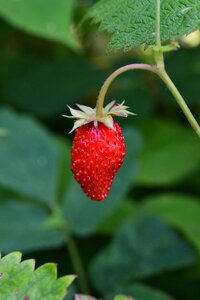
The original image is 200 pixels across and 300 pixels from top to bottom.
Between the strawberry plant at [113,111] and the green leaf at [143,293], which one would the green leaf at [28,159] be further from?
the strawberry plant at [113,111]

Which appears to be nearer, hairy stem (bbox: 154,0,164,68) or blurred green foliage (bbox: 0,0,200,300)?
hairy stem (bbox: 154,0,164,68)

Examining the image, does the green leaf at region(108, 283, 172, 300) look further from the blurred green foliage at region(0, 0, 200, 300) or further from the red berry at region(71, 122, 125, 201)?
the red berry at region(71, 122, 125, 201)

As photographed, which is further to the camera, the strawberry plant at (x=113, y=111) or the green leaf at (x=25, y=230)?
the green leaf at (x=25, y=230)

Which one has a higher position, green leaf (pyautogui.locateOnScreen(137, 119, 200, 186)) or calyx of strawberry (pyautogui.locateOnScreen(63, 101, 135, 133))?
green leaf (pyautogui.locateOnScreen(137, 119, 200, 186))

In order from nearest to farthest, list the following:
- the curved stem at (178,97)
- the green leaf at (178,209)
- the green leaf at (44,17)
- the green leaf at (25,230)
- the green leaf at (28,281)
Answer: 1. the curved stem at (178,97)
2. the green leaf at (28,281)
3. the green leaf at (25,230)
4. the green leaf at (44,17)
5. the green leaf at (178,209)

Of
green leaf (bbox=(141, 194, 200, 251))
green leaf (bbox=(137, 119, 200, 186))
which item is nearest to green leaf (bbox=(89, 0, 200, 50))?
green leaf (bbox=(141, 194, 200, 251))

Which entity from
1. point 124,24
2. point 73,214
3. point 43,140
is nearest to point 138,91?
point 43,140

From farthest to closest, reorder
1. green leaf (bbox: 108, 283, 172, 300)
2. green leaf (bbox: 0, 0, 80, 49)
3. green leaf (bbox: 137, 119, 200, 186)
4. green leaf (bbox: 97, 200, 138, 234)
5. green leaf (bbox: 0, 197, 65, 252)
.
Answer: green leaf (bbox: 137, 119, 200, 186) < green leaf (bbox: 97, 200, 138, 234) < green leaf (bbox: 0, 0, 80, 49) < green leaf (bbox: 0, 197, 65, 252) < green leaf (bbox: 108, 283, 172, 300)

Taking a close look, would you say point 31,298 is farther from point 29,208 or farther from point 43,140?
point 43,140

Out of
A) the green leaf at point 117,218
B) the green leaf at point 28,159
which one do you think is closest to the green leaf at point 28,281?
the green leaf at point 28,159
